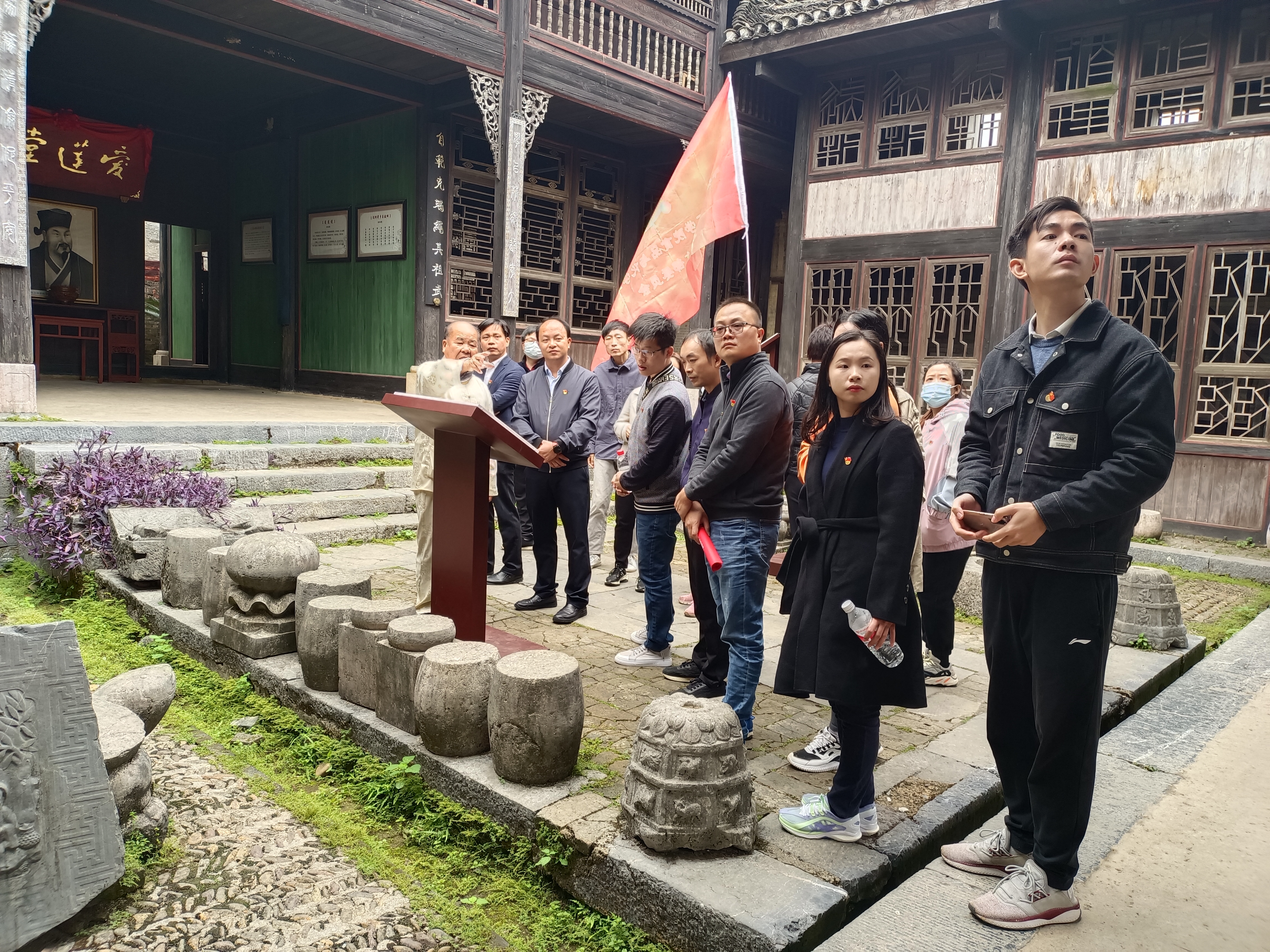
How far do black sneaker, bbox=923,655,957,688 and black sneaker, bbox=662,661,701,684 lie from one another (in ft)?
4.05

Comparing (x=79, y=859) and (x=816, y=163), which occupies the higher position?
(x=816, y=163)

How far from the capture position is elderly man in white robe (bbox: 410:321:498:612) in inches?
212

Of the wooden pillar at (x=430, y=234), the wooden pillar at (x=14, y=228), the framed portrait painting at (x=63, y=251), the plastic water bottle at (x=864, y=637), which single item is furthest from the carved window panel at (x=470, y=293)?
the plastic water bottle at (x=864, y=637)

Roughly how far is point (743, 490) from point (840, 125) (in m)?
9.62

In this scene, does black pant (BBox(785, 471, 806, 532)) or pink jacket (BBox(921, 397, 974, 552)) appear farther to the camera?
black pant (BBox(785, 471, 806, 532))

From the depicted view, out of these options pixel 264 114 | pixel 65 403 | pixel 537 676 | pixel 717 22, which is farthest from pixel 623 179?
pixel 537 676

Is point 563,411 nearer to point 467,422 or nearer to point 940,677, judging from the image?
point 467,422

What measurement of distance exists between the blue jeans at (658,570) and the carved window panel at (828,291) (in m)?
7.56

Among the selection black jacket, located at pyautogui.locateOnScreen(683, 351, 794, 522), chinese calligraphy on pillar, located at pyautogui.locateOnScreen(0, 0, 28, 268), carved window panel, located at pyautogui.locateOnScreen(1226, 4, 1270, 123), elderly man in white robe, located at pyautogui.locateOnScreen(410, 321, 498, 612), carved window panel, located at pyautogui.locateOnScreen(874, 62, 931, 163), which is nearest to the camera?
black jacket, located at pyautogui.locateOnScreen(683, 351, 794, 522)

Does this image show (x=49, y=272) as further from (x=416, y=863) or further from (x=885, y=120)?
(x=416, y=863)

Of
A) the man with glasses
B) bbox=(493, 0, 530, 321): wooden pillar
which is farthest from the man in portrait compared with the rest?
the man with glasses

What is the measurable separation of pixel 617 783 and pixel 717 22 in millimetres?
11828

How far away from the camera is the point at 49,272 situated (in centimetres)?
1322

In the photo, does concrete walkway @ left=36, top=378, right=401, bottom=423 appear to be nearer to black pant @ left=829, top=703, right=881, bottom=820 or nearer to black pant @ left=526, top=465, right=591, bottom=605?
black pant @ left=526, top=465, right=591, bottom=605
